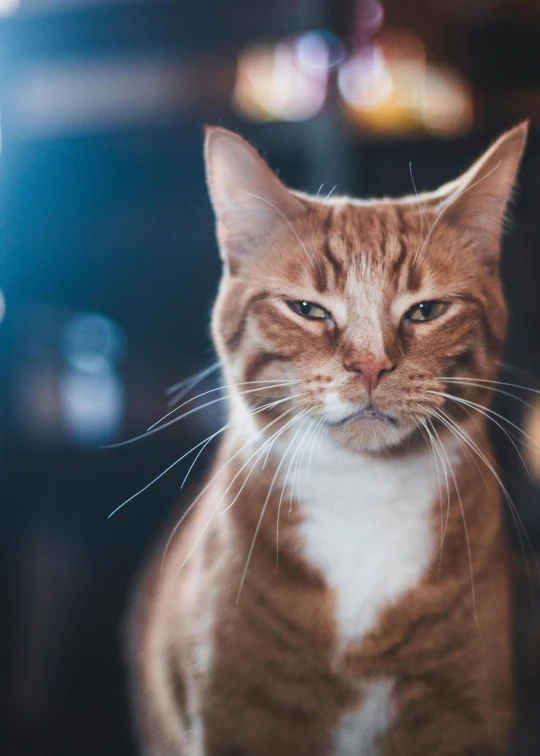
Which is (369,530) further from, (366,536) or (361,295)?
(361,295)

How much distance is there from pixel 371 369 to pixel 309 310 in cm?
9

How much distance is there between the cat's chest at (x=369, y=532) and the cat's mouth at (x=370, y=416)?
0.05 meters

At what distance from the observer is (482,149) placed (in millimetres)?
740

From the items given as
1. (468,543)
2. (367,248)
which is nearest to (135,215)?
(367,248)

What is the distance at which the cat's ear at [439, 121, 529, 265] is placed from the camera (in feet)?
2.27

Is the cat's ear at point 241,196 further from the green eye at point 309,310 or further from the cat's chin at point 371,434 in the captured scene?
the cat's chin at point 371,434

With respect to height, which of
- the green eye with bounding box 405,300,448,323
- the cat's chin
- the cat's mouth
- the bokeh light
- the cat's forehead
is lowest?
the cat's chin

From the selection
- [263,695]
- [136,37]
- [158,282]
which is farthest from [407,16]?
[263,695]

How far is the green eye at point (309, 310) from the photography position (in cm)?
69

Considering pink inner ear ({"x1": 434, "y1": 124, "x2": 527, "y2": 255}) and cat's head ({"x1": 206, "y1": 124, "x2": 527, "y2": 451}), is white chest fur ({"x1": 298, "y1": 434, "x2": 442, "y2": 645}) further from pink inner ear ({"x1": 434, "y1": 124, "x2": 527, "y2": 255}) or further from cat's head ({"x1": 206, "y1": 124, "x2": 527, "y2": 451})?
pink inner ear ({"x1": 434, "y1": 124, "x2": 527, "y2": 255})

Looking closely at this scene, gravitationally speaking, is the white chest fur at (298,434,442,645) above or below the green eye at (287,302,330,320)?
below

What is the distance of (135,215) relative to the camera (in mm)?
824

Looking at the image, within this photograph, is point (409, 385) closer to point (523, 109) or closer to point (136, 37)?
point (523, 109)

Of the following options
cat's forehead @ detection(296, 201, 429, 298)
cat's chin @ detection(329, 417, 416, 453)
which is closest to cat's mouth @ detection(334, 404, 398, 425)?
cat's chin @ detection(329, 417, 416, 453)
